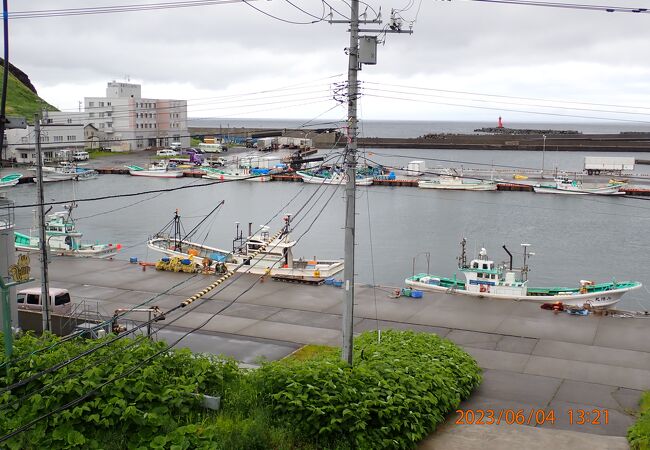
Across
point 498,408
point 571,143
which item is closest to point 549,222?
point 498,408

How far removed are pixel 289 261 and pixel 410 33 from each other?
13052 mm

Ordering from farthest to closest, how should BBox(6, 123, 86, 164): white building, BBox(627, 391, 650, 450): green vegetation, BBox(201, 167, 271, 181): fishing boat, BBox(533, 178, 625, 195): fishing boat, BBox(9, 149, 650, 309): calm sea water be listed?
BBox(201, 167, 271, 181): fishing boat → BBox(6, 123, 86, 164): white building → BBox(533, 178, 625, 195): fishing boat → BBox(9, 149, 650, 309): calm sea water → BBox(627, 391, 650, 450): green vegetation

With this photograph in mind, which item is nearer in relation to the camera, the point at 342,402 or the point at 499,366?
the point at 342,402

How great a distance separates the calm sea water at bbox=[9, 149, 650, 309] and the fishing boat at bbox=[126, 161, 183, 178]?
3.61ft

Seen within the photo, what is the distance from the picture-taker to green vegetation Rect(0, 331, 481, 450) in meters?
7.31

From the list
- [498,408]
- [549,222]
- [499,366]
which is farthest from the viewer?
[549,222]

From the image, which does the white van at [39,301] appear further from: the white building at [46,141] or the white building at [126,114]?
the white building at [126,114]

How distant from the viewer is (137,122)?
264ft

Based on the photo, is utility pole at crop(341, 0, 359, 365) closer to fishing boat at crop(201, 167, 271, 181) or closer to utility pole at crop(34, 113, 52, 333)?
utility pole at crop(34, 113, 52, 333)

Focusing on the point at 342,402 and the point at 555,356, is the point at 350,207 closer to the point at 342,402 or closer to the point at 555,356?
the point at 342,402

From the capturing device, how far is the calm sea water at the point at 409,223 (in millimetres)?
30969

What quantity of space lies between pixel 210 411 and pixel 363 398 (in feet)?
6.14

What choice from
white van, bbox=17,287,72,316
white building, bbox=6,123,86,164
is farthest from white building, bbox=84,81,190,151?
white van, bbox=17,287,72,316

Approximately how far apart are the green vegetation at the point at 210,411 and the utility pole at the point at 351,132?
654mm
